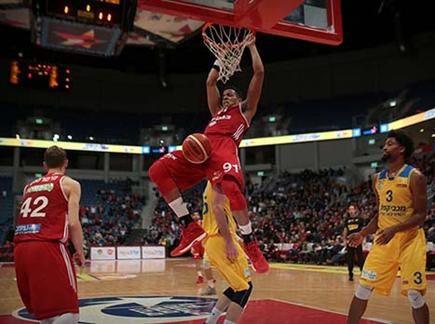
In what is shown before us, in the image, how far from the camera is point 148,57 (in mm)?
34688

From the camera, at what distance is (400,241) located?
479 cm

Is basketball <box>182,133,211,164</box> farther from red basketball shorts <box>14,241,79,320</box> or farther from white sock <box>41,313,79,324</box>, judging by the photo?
white sock <box>41,313,79,324</box>

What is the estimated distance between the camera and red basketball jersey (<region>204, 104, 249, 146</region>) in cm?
489

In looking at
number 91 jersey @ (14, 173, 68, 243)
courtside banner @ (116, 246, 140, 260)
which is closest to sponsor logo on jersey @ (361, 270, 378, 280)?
number 91 jersey @ (14, 173, 68, 243)

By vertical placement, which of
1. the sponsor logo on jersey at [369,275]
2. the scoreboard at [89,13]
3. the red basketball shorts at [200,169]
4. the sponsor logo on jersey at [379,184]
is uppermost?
the scoreboard at [89,13]

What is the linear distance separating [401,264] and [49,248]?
10.4 feet

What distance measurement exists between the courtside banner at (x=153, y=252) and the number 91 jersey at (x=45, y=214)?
788 inches

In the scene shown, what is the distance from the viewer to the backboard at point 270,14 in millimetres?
6852

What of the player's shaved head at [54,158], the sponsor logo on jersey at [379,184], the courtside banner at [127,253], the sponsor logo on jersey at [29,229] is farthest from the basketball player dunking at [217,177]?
the courtside banner at [127,253]

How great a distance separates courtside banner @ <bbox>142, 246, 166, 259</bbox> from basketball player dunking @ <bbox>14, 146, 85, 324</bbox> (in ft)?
65.6

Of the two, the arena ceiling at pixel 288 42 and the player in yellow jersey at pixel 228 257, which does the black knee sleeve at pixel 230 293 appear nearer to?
the player in yellow jersey at pixel 228 257

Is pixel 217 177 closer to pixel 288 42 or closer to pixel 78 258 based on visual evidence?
pixel 78 258

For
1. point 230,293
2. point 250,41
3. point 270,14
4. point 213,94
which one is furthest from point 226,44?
point 230,293

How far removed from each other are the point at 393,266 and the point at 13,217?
28319 mm
